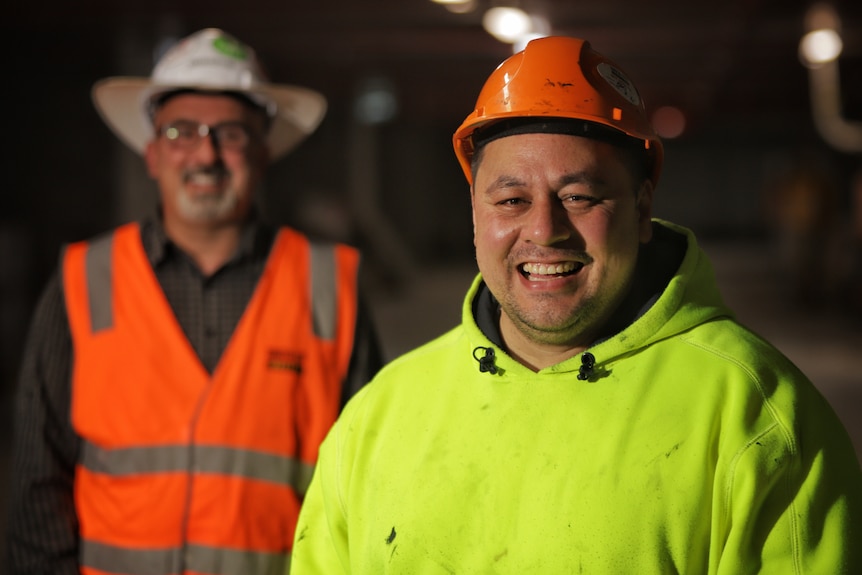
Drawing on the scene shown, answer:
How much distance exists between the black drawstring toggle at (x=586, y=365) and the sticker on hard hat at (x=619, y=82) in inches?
18.5

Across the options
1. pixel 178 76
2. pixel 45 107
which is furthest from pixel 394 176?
pixel 178 76

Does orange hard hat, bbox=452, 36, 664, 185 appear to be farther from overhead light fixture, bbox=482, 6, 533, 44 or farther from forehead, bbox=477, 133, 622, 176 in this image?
overhead light fixture, bbox=482, 6, 533, 44

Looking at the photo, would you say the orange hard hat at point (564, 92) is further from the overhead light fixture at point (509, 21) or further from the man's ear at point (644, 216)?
the overhead light fixture at point (509, 21)

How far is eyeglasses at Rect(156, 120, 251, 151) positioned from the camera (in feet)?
8.48

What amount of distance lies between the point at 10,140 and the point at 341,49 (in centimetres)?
449

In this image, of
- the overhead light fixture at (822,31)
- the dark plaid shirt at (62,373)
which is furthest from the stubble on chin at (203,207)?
the overhead light fixture at (822,31)

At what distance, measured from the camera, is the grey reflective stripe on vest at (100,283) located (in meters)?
2.54

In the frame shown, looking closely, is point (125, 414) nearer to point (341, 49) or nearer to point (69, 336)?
point (69, 336)

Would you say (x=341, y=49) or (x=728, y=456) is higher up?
(x=341, y=49)

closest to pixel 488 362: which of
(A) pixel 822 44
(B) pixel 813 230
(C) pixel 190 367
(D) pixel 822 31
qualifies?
(C) pixel 190 367

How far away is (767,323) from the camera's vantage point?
12305 mm

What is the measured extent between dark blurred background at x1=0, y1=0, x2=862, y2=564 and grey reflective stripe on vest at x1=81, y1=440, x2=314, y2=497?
4.07m

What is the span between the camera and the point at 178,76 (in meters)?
2.68

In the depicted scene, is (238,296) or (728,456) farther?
(238,296)
